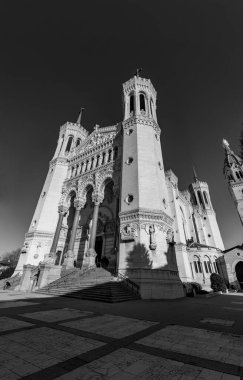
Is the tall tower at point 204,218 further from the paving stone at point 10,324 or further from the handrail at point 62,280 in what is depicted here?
the paving stone at point 10,324

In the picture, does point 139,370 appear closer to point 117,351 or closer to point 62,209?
point 117,351

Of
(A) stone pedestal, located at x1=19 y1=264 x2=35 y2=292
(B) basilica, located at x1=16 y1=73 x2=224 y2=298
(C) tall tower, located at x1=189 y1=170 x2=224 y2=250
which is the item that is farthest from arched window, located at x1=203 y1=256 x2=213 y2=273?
(A) stone pedestal, located at x1=19 y1=264 x2=35 y2=292

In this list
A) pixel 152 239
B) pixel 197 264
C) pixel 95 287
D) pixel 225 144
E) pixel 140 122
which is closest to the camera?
pixel 95 287

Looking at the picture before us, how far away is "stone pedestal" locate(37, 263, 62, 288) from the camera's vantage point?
17328mm

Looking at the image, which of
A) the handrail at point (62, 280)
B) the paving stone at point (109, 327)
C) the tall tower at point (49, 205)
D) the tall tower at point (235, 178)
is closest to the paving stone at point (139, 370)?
the paving stone at point (109, 327)

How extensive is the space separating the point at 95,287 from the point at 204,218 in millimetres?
43517

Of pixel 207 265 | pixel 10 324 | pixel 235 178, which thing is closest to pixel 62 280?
pixel 10 324

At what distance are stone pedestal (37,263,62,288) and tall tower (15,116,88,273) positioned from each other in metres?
5.89

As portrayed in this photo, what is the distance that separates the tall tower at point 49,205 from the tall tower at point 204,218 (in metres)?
35.2

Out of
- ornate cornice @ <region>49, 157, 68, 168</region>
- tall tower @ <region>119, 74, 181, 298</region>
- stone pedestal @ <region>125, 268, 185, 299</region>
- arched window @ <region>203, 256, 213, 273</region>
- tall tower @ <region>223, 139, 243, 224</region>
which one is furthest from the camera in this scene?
tall tower @ <region>223, 139, 243, 224</region>

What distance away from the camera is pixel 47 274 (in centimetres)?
1792

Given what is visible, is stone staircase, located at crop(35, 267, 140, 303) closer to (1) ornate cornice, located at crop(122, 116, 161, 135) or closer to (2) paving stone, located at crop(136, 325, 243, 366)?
(2) paving stone, located at crop(136, 325, 243, 366)

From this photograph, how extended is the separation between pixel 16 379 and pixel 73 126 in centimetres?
3822

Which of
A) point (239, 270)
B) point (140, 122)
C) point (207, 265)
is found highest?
point (140, 122)
